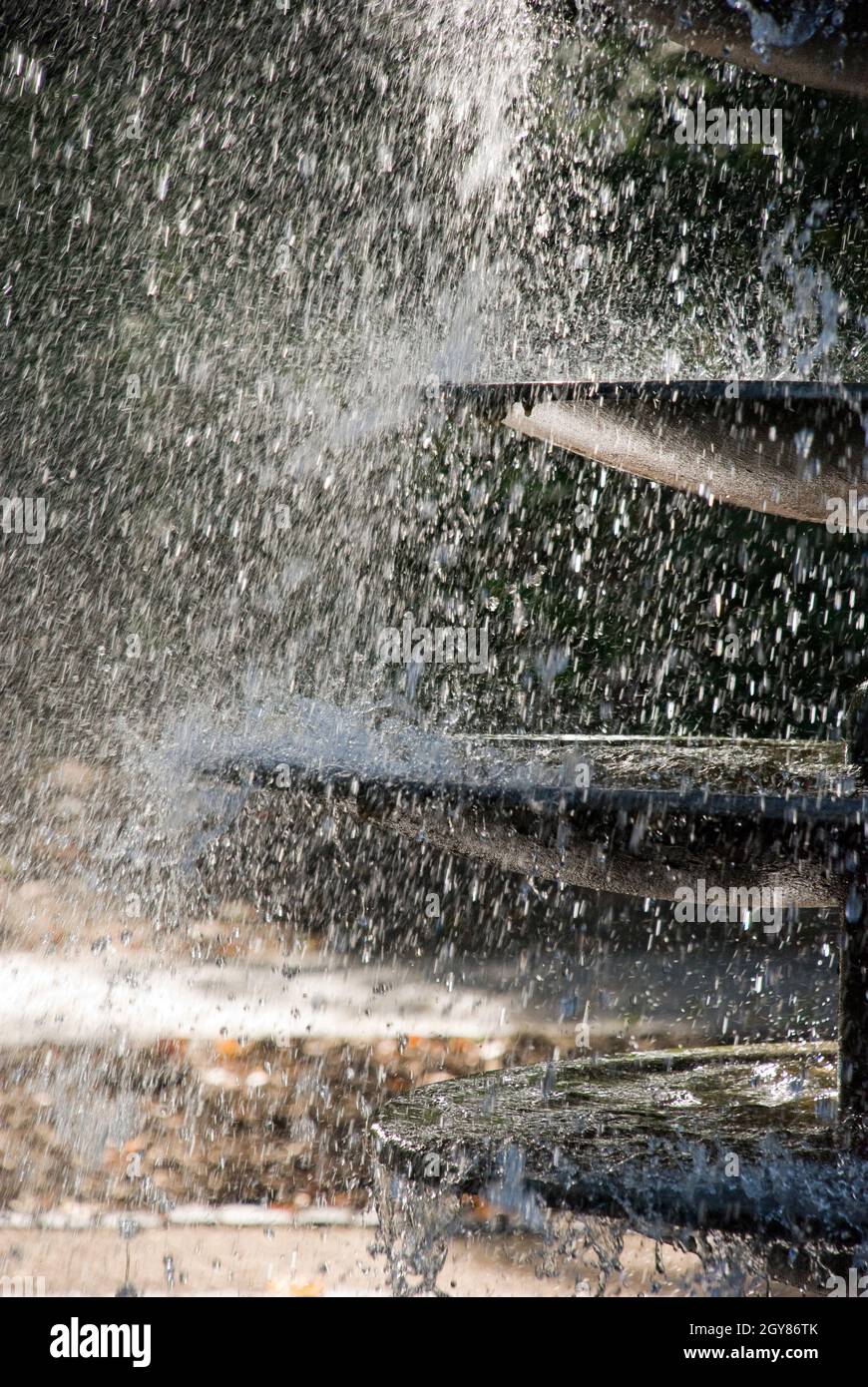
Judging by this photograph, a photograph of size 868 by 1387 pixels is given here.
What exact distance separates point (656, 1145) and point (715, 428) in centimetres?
130

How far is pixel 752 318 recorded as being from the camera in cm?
685

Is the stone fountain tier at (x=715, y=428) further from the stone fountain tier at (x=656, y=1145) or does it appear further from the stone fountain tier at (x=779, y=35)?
the stone fountain tier at (x=656, y=1145)

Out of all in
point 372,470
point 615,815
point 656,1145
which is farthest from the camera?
point 372,470

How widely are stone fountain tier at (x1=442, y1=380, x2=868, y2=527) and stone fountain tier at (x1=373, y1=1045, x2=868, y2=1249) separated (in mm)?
1234

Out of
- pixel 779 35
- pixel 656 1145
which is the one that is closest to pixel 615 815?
pixel 656 1145

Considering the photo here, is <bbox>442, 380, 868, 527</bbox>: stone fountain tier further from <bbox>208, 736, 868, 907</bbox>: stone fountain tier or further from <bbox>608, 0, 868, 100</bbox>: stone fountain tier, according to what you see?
<bbox>608, 0, 868, 100</bbox>: stone fountain tier

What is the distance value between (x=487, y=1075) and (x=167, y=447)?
4.60m

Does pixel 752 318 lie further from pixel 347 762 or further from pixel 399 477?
pixel 347 762

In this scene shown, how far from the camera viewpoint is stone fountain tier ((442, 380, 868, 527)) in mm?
2217

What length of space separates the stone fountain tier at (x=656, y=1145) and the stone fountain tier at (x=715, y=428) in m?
1.23

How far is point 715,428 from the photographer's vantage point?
7.84 ft

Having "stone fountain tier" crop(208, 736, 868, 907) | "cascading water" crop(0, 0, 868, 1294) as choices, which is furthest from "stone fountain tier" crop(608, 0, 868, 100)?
"cascading water" crop(0, 0, 868, 1294)

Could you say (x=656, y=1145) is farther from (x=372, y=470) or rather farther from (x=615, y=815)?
(x=372, y=470)

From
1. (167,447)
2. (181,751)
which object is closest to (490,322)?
(167,447)
